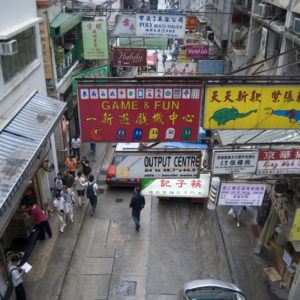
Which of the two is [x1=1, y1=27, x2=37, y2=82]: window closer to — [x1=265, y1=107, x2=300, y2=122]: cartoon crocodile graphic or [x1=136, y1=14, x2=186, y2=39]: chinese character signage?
[x1=265, y1=107, x2=300, y2=122]: cartoon crocodile graphic

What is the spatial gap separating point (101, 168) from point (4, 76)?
8981 millimetres

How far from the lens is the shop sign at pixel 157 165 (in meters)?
7.34

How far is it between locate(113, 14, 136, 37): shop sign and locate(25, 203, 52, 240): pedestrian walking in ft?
35.6

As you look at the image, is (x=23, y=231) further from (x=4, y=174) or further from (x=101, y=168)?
(x=101, y=168)

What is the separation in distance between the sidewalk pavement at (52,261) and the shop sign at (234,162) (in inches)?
241

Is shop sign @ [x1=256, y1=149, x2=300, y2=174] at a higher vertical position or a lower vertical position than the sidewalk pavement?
higher

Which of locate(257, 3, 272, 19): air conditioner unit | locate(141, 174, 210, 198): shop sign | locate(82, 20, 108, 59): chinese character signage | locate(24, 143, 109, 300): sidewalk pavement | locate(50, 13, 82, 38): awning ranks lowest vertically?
locate(24, 143, 109, 300): sidewalk pavement

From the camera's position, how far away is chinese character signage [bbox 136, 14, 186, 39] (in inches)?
656

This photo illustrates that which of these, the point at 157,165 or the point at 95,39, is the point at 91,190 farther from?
the point at 95,39

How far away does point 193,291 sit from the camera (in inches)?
339

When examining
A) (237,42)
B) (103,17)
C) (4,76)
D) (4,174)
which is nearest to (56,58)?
(103,17)

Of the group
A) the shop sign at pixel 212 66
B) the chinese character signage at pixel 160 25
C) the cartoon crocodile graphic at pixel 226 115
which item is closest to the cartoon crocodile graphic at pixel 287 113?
the cartoon crocodile graphic at pixel 226 115

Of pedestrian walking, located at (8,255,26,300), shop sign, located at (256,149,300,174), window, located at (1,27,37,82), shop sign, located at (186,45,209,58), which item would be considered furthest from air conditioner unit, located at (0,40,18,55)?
shop sign, located at (186,45,209,58)

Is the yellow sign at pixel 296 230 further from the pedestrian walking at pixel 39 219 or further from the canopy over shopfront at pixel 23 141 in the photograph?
the pedestrian walking at pixel 39 219
